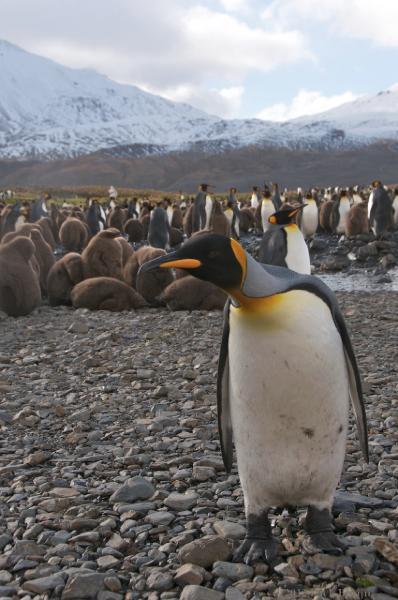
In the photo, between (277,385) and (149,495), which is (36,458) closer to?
(149,495)

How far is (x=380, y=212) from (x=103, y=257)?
10144mm

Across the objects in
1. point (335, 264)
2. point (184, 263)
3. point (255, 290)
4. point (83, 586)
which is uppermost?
Result: point (184, 263)

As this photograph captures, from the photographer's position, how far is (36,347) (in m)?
7.08

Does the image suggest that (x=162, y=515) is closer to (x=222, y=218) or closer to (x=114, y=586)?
(x=114, y=586)

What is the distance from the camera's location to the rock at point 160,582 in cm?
241

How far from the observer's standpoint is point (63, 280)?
400 inches

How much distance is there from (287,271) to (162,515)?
46.8 inches

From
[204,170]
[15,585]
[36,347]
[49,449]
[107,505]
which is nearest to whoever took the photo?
[15,585]

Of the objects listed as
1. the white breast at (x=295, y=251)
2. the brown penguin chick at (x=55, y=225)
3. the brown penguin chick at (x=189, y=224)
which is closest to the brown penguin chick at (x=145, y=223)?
the brown penguin chick at (x=189, y=224)

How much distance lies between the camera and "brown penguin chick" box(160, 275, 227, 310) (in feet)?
29.7

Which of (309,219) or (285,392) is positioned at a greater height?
(309,219)

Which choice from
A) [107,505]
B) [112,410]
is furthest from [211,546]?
[112,410]

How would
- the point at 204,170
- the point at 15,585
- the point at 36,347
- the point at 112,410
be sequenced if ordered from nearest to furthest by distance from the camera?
1. the point at 15,585
2. the point at 112,410
3. the point at 36,347
4. the point at 204,170

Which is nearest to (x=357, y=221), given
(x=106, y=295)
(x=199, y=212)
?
(x=199, y=212)
